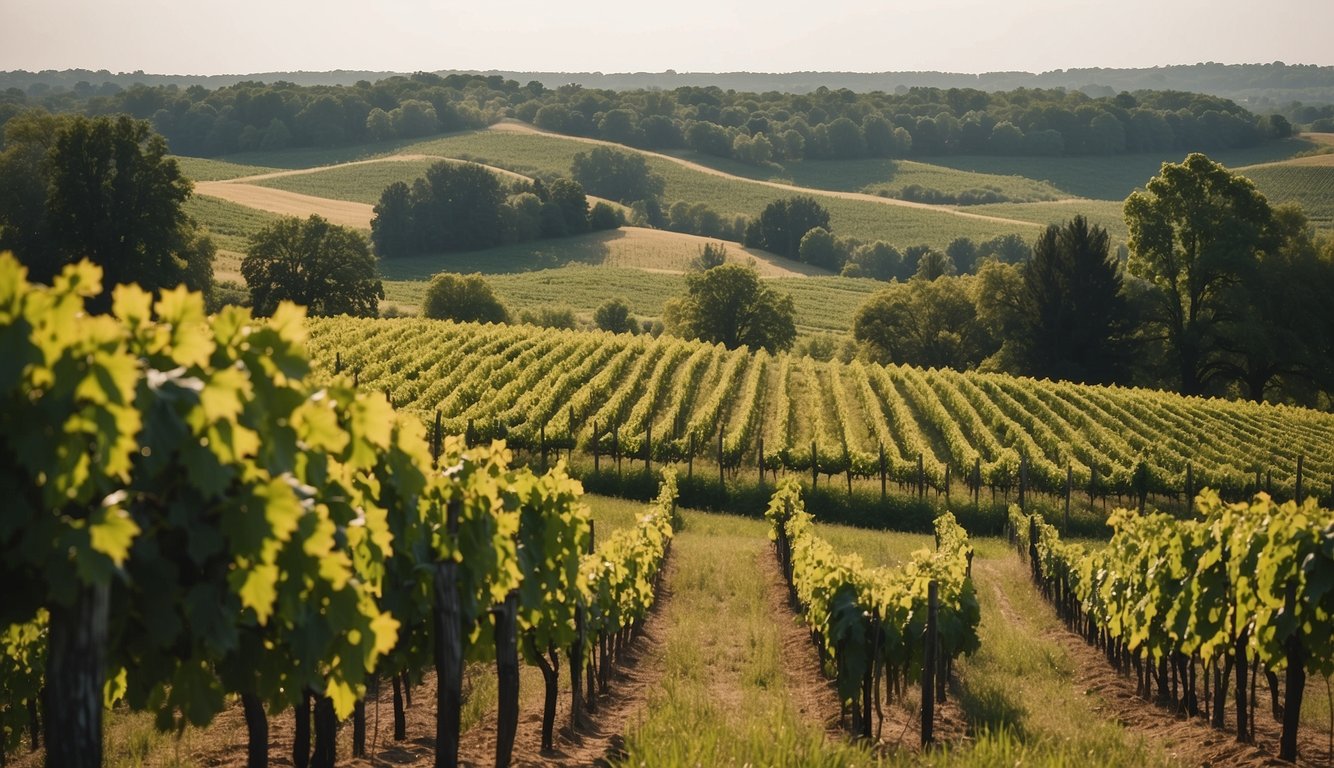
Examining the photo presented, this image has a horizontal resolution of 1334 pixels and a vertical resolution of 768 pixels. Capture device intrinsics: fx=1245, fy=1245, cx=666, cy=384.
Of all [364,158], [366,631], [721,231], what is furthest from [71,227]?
[364,158]

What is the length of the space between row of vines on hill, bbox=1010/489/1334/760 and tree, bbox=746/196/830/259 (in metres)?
93.4

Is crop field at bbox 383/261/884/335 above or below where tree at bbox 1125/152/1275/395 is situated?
below

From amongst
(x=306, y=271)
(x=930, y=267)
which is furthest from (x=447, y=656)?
(x=930, y=267)

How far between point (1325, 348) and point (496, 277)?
52.4 meters

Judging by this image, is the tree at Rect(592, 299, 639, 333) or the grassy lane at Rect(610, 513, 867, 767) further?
the tree at Rect(592, 299, 639, 333)

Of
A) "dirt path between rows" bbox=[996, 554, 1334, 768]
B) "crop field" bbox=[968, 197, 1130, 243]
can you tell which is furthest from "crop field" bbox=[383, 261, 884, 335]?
"dirt path between rows" bbox=[996, 554, 1334, 768]

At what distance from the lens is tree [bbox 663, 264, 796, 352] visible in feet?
205

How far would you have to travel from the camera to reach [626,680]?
44.9 feet

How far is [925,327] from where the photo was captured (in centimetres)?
6056

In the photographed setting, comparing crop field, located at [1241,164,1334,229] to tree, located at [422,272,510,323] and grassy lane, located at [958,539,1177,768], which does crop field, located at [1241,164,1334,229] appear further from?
grassy lane, located at [958,539,1177,768]

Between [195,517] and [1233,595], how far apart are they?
9095 millimetres

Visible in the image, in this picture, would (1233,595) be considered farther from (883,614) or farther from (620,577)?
(620,577)

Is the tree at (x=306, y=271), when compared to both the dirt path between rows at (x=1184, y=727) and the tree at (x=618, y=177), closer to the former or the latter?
the dirt path between rows at (x=1184, y=727)

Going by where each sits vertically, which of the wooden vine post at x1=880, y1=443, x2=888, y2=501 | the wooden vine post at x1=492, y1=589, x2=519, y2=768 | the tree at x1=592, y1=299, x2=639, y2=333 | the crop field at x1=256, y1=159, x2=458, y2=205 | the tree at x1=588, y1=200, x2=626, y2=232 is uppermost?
the crop field at x1=256, y1=159, x2=458, y2=205
